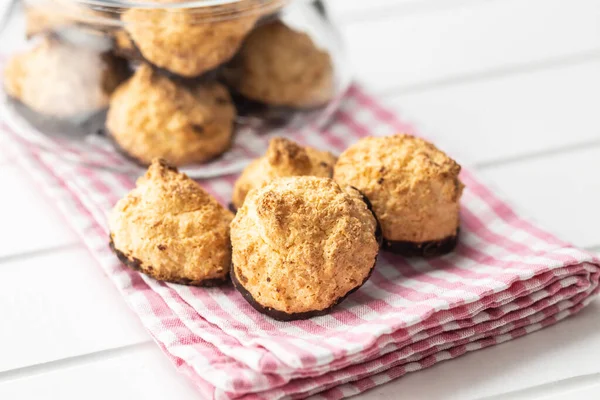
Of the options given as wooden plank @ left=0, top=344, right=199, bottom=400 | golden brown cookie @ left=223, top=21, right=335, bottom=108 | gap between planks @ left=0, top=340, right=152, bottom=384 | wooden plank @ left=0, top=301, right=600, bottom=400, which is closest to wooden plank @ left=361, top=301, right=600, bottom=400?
wooden plank @ left=0, top=301, right=600, bottom=400

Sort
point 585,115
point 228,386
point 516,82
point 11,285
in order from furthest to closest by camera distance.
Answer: point 516,82 → point 585,115 → point 11,285 → point 228,386

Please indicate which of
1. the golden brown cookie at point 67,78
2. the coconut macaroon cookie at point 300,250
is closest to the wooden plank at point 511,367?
the coconut macaroon cookie at point 300,250

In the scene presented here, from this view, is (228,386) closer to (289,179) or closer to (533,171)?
(289,179)

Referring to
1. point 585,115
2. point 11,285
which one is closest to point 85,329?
point 11,285

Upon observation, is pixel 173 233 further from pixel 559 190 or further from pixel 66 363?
pixel 559 190

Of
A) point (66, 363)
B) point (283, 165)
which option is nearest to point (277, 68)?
point (283, 165)

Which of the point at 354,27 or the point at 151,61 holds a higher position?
the point at 354,27
